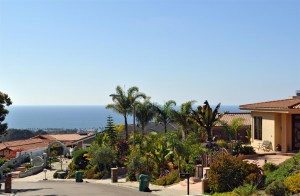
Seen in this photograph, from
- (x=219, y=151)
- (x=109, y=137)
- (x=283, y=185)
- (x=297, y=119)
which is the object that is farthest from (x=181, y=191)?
(x=109, y=137)

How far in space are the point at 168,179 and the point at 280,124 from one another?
29.4ft

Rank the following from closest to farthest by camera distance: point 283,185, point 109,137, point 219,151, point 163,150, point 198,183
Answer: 1. point 283,185
2. point 198,183
3. point 219,151
4. point 163,150
5. point 109,137

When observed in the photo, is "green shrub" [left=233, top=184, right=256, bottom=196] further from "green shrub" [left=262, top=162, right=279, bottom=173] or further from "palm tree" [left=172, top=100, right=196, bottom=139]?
"palm tree" [left=172, top=100, right=196, bottom=139]

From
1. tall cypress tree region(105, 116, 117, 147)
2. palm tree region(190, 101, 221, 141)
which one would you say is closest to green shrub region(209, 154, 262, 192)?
palm tree region(190, 101, 221, 141)

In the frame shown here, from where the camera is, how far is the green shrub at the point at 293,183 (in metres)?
19.3

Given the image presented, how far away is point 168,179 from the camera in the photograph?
28.6 metres

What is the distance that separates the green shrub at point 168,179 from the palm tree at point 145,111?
63.5 feet

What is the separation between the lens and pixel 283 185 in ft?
63.9

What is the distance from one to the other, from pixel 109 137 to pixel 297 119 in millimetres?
20524

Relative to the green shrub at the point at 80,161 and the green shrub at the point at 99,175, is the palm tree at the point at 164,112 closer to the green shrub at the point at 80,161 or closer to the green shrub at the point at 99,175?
the green shrub at the point at 80,161

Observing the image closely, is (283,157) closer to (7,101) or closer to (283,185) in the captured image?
(283,185)

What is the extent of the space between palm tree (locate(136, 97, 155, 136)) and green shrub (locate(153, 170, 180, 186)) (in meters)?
19.4

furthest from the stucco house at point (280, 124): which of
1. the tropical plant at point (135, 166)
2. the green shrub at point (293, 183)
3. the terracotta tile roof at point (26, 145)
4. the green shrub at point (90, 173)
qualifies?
the terracotta tile roof at point (26, 145)

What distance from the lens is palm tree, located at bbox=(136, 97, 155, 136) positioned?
48344 mm
